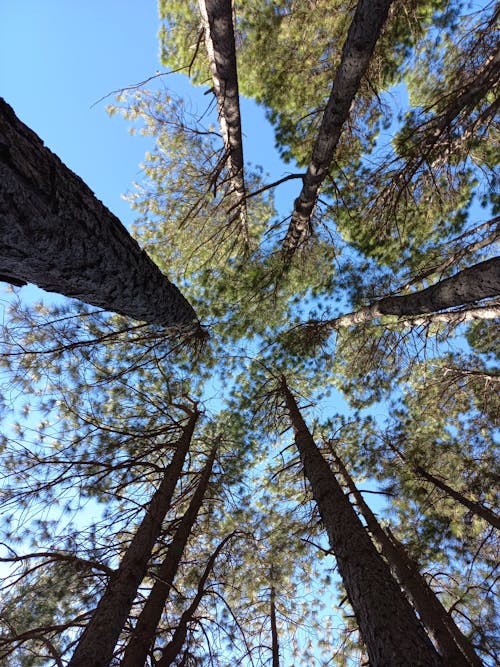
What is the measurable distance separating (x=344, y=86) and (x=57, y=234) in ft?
13.0

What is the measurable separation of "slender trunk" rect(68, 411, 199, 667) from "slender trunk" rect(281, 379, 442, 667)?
1926mm

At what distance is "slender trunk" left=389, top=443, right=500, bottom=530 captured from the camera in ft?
16.3

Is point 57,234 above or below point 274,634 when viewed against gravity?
above

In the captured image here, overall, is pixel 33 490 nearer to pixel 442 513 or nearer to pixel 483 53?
pixel 442 513

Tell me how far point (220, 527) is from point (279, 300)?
4.52 m

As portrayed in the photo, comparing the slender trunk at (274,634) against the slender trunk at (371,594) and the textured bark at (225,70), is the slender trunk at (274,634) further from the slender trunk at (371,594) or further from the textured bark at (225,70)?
the textured bark at (225,70)

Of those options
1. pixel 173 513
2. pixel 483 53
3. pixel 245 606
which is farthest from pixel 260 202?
pixel 245 606

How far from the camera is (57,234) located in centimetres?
191

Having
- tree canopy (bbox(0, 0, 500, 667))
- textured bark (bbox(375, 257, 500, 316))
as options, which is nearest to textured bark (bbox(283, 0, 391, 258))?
tree canopy (bbox(0, 0, 500, 667))

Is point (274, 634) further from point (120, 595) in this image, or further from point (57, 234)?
point (57, 234)

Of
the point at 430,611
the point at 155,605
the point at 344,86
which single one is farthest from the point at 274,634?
the point at 344,86

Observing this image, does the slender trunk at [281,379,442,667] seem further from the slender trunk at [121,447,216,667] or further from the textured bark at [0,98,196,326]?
the textured bark at [0,98,196,326]

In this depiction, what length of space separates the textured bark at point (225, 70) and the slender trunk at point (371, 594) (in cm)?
524

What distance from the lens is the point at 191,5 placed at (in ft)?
16.1
